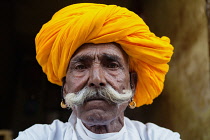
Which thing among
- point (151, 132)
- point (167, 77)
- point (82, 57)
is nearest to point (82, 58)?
point (82, 57)

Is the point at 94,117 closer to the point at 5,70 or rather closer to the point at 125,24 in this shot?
the point at 125,24

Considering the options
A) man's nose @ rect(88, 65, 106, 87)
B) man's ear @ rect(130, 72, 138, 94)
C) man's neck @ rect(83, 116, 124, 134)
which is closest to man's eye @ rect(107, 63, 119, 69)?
man's nose @ rect(88, 65, 106, 87)

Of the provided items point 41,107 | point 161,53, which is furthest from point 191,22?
point 41,107

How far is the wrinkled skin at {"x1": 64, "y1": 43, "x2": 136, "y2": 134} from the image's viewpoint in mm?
2477

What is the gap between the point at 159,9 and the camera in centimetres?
422

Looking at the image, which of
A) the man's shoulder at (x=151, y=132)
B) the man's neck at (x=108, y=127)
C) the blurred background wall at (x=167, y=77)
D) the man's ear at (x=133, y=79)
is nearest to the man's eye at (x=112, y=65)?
the man's ear at (x=133, y=79)

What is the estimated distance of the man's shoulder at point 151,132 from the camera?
2724 mm

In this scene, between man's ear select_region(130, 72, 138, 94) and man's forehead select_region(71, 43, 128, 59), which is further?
man's ear select_region(130, 72, 138, 94)

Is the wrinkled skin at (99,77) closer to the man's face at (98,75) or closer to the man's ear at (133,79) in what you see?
the man's face at (98,75)

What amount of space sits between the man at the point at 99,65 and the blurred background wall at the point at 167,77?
109 cm

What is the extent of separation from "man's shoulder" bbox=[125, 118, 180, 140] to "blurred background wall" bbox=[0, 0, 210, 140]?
1011mm

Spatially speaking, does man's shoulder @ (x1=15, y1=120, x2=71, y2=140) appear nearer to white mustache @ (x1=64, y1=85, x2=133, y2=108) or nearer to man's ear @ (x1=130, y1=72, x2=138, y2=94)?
white mustache @ (x1=64, y1=85, x2=133, y2=108)

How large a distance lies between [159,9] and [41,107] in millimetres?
1812

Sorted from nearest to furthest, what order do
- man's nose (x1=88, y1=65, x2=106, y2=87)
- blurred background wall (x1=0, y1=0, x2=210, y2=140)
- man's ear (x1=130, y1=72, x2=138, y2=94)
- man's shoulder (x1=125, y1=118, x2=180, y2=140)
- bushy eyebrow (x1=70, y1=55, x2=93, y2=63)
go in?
1. man's nose (x1=88, y1=65, x2=106, y2=87)
2. bushy eyebrow (x1=70, y1=55, x2=93, y2=63)
3. man's shoulder (x1=125, y1=118, x2=180, y2=140)
4. man's ear (x1=130, y1=72, x2=138, y2=94)
5. blurred background wall (x1=0, y1=0, x2=210, y2=140)
